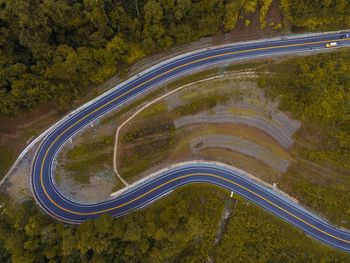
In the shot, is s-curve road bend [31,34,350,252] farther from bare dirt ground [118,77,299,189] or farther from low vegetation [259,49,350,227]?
low vegetation [259,49,350,227]

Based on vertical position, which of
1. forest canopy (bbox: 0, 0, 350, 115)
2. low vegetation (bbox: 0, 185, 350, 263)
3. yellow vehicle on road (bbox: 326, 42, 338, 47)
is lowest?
low vegetation (bbox: 0, 185, 350, 263)

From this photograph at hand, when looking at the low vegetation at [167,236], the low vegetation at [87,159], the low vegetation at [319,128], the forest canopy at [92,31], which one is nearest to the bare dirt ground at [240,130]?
the low vegetation at [319,128]

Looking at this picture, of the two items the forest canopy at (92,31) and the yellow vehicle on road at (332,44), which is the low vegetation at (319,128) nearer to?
the yellow vehicle on road at (332,44)

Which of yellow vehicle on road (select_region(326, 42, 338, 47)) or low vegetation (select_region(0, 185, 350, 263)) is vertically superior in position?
yellow vehicle on road (select_region(326, 42, 338, 47))

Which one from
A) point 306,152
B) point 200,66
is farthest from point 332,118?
point 200,66

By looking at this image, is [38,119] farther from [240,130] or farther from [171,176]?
[240,130]

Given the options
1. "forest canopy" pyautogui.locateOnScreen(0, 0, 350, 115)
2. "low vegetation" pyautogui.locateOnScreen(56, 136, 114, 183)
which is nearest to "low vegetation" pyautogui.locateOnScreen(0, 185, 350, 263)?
"low vegetation" pyautogui.locateOnScreen(56, 136, 114, 183)

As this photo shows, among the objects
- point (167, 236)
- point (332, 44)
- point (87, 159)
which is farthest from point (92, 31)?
point (332, 44)
